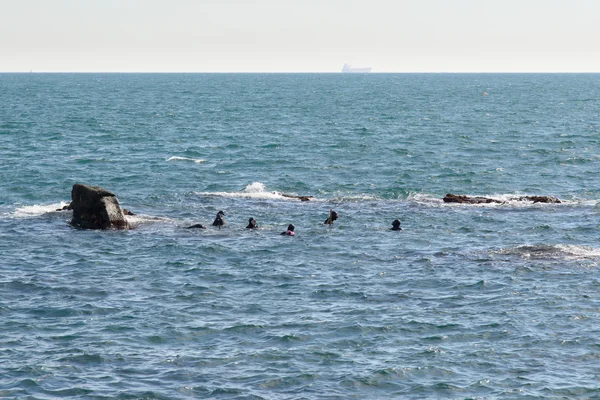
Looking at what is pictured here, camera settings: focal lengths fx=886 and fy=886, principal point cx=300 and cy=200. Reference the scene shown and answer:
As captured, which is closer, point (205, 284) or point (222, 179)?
point (205, 284)

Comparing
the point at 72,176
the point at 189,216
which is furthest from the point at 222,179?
the point at 189,216

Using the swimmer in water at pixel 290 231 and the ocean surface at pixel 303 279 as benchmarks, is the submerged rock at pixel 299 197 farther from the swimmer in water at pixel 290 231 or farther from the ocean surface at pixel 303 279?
the swimmer in water at pixel 290 231

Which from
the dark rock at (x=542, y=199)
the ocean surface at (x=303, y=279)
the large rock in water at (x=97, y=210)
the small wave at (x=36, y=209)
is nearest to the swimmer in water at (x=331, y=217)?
the ocean surface at (x=303, y=279)

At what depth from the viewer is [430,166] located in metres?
79.6

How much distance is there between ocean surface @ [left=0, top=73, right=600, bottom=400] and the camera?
29.4 metres

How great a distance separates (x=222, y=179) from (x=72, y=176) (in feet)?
40.0

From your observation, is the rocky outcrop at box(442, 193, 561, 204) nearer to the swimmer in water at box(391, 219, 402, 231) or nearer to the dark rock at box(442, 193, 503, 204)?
the dark rock at box(442, 193, 503, 204)

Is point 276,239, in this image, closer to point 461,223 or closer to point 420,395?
point 461,223

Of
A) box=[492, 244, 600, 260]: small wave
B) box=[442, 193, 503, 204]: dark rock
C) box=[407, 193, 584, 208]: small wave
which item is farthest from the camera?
box=[442, 193, 503, 204]: dark rock

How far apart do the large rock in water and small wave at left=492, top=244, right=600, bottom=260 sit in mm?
21473

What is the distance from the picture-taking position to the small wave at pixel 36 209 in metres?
55.9

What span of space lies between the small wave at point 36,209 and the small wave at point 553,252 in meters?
28.7

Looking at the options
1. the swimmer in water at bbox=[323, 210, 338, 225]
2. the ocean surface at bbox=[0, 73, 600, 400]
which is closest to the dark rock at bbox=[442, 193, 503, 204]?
the ocean surface at bbox=[0, 73, 600, 400]

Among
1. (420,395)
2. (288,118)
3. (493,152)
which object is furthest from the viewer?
(288,118)
